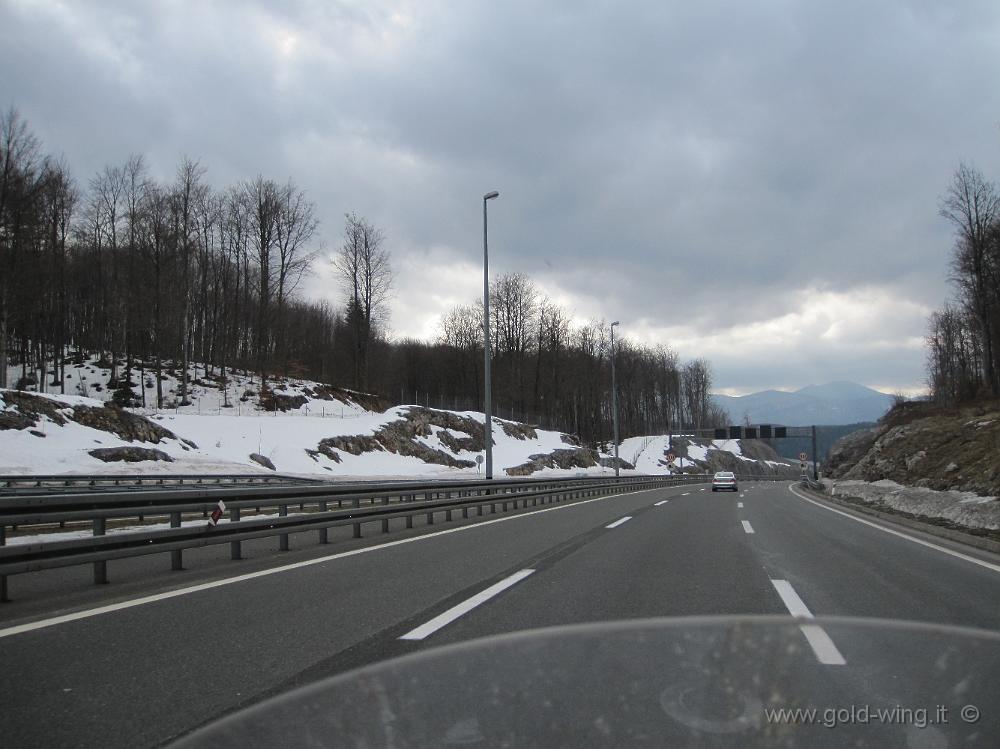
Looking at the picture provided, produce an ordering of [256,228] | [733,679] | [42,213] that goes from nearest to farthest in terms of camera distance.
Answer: [733,679]
[42,213]
[256,228]

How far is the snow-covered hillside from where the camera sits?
2591cm

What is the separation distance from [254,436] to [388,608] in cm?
3219

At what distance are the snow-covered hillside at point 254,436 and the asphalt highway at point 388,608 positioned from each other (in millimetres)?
18203

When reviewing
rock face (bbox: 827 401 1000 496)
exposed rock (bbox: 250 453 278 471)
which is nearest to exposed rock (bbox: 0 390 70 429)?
exposed rock (bbox: 250 453 278 471)

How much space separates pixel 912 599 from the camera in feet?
22.1

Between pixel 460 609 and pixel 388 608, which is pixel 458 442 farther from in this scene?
pixel 460 609

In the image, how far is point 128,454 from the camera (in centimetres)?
2714

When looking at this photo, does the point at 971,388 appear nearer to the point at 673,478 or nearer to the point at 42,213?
the point at 673,478

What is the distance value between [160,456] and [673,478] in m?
40.2

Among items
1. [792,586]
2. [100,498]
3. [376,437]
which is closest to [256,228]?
[376,437]

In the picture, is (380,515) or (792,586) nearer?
(792,586)

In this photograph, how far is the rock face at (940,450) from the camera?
25578mm

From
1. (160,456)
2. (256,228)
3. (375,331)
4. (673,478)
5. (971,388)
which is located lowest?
(673,478)

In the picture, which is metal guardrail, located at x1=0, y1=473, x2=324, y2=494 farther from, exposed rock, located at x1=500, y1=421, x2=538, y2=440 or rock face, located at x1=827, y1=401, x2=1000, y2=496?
exposed rock, located at x1=500, y1=421, x2=538, y2=440
